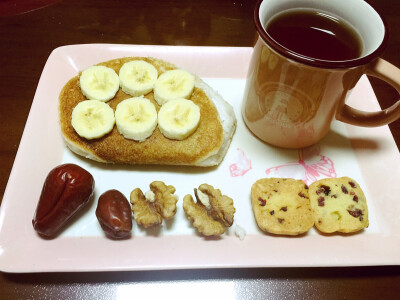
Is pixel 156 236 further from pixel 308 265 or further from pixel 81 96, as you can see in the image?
pixel 81 96

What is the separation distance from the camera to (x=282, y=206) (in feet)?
3.33

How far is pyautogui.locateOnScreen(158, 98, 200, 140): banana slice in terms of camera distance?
1075mm

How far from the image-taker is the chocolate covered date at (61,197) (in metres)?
0.92

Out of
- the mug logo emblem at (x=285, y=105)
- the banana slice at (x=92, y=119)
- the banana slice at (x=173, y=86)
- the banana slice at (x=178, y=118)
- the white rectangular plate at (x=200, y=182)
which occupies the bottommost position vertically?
the white rectangular plate at (x=200, y=182)

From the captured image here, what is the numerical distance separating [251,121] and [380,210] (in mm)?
488

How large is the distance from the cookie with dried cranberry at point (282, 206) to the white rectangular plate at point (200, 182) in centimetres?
4

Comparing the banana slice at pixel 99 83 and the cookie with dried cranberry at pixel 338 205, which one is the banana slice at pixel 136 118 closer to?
the banana slice at pixel 99 83

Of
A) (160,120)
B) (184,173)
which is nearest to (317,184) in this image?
(184,173)

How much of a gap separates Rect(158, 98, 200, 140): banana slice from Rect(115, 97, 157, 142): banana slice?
0.03 meters

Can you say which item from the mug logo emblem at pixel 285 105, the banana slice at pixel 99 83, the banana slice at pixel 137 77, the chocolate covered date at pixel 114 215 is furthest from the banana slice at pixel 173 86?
the chocolate covered date at pixel 114 215

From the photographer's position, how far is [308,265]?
0.92 m

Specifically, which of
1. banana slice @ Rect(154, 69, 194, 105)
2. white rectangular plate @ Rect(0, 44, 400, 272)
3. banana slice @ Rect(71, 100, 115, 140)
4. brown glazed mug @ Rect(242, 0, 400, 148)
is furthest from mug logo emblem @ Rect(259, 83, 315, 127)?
banana slice @ Rect(71, 100, 115, 140)

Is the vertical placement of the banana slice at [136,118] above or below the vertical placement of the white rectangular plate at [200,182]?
above

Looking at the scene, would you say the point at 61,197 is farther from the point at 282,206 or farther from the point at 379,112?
the point at 379,112
